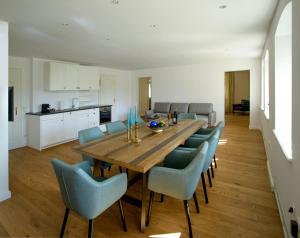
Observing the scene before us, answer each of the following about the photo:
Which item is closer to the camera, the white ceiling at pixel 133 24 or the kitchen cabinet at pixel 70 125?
the white ceiling at pixel 133 24

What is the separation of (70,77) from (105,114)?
5.95 ft

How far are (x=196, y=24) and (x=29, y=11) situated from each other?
→ 226cm

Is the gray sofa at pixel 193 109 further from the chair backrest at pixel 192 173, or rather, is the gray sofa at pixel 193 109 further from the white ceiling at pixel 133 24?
the chair backrest at pixel 192 173

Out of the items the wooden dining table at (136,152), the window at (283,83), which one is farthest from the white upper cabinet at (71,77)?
the window at (283,83)

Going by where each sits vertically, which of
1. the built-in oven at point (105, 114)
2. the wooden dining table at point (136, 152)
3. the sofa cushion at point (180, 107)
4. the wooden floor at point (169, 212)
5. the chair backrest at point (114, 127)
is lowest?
the wooden floor at point (169, 212)

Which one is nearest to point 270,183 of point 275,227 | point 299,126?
point 275,227

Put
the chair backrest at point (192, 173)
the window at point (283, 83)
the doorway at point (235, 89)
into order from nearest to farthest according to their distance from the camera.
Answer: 1. the chair backrest at point (192, 173)
2. the window at point (283, 83)
3. the doorway at point (235, 89)

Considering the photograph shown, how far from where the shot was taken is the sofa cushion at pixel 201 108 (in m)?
6.91

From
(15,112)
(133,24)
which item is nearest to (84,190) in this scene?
(133,24)

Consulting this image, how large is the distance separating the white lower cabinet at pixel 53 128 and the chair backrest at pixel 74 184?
3633mm

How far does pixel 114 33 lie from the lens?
326 cm

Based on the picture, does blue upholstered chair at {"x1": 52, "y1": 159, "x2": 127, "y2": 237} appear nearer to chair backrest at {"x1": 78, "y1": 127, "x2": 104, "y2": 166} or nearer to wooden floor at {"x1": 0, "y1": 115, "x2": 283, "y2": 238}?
wooden floor at {"x1": 0, "y1": 115, "x2": 283, "y2": 238}

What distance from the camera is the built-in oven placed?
670 centimetres

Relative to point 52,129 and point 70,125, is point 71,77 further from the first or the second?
point 52,129
